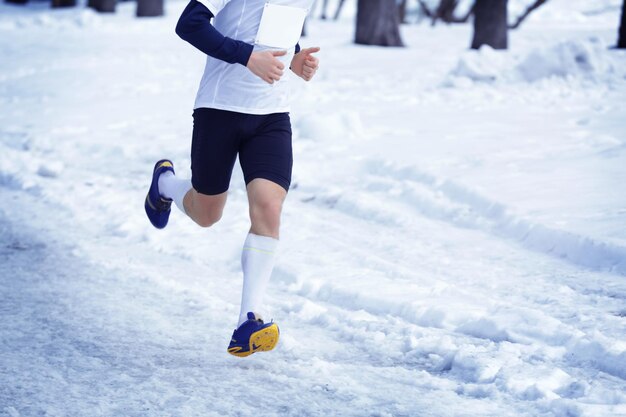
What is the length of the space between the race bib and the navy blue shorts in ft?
1.01

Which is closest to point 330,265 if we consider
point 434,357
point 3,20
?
point 434,357

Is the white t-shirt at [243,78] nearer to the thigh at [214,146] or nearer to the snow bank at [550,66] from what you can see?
the thigh at [214,146]

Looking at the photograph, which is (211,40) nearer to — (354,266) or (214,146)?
(214,146)

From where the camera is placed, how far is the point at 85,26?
78.1 feet

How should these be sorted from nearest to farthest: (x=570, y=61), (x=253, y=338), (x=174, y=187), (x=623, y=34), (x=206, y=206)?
(x=253, y=338)
(x=206, y=206)
(x=174, y=187)
(x=570, y=61)
(x=623, y=34)

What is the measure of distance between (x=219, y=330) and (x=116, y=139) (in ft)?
18.7

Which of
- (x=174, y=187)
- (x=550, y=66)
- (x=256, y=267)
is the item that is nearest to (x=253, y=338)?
(x=256, y=267)

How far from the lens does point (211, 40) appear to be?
386 cm

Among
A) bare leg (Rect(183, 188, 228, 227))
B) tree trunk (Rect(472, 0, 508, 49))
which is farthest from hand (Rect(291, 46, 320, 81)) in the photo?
tree trunk (Rect(472, 0, 508, 49))

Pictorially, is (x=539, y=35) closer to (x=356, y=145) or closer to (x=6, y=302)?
(x=356, y=145)

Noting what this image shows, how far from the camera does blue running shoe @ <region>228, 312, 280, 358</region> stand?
384 centimetres

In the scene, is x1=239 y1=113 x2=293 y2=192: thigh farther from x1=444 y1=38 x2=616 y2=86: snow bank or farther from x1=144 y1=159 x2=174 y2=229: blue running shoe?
x1=444 y1=38 x2=616 y2=86: snow bank

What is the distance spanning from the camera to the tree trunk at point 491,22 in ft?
54.6

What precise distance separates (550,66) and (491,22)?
483 cm
